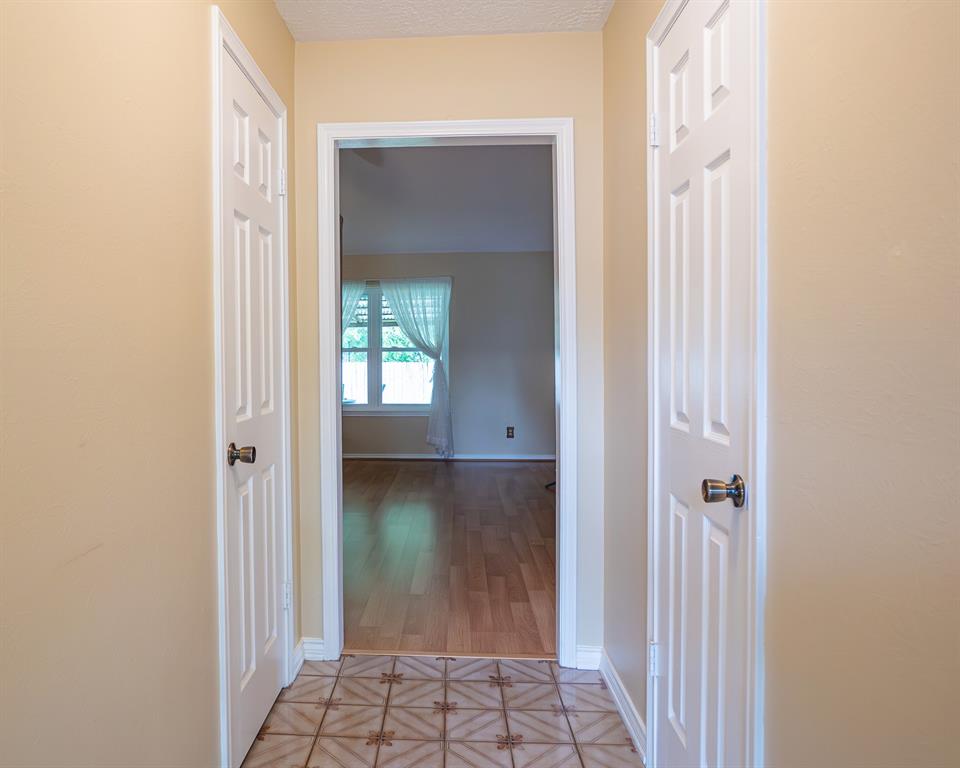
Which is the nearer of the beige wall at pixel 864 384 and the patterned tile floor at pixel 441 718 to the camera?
the beige wall at pixel 864 384

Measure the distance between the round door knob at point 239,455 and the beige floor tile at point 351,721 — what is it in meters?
0.97

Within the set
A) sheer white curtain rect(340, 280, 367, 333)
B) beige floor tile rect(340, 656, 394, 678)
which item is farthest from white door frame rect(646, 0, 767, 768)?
sheer white curtain rect(340, 280, 367, 333)

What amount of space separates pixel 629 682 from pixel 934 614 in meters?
1.35

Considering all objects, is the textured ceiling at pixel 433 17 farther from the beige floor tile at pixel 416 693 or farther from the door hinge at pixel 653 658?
the beige floor tile at pixel 416 693

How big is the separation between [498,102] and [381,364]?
15.5 ft

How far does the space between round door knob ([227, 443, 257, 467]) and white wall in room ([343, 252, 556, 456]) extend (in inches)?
193

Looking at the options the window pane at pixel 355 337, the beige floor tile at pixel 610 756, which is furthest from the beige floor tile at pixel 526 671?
the window pane at pixel 355 337

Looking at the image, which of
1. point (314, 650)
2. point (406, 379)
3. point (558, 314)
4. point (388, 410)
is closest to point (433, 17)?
point (558, 314)

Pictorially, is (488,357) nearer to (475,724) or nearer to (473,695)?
(473,695)

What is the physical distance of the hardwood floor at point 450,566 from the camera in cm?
227

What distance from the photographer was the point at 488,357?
20.9ft

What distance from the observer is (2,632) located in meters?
0.70

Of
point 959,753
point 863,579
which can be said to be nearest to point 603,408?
point 863,579

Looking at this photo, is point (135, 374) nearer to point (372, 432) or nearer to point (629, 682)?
point (629, 682)
